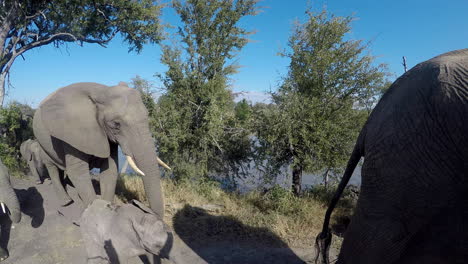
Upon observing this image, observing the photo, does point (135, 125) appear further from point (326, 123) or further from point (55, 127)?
point (326, 123)

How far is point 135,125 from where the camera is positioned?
10.3ft

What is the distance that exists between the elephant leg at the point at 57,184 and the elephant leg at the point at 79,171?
1.03m

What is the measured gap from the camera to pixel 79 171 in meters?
3.83

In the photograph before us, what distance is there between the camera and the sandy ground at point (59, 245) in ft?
12.4

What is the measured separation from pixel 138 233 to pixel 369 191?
2.12m

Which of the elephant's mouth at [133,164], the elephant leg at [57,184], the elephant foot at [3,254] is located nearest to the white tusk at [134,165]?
the elephant's mouth at [133,164]

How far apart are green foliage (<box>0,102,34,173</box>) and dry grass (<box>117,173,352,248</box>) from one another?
2816mm

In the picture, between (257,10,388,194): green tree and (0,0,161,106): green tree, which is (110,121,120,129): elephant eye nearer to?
(257,10,388,194): green tree

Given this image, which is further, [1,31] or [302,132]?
[1,31]

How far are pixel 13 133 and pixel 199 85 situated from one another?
5498 mm

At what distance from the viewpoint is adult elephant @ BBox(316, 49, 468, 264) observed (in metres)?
1.45

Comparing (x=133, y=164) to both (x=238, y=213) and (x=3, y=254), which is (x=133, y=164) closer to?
(x=3, y=254)

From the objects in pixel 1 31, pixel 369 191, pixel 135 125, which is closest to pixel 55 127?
pixel 135 125

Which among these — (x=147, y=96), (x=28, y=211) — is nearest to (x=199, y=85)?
(x=147, y=96)
